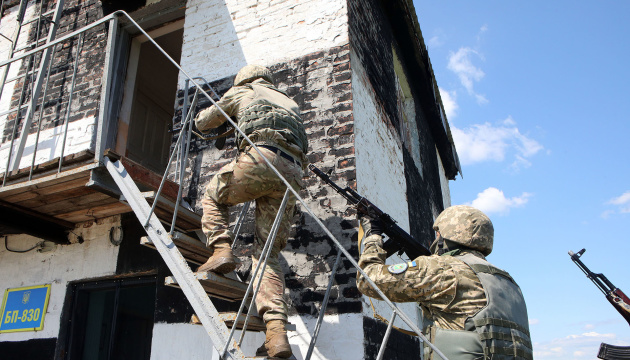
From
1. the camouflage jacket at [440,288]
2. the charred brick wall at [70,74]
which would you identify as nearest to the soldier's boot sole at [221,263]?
the camouflage jacket at [440,288]

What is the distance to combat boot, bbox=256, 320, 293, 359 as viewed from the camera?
261cm

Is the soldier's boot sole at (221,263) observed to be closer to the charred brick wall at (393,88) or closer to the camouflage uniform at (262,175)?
the camouflage uniform at (262,175)

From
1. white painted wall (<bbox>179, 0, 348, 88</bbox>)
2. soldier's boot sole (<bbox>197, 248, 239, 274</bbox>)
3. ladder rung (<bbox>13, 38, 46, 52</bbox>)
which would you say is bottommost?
soldier's boot sole (<bbox>197, 248, 239, 274</bbox>)

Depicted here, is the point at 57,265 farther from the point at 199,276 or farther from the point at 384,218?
the point at 384,218

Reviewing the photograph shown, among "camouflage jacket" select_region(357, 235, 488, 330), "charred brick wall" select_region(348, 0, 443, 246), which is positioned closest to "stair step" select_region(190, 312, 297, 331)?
"camouflage jacket" select_region(357, 235, 488, 330)

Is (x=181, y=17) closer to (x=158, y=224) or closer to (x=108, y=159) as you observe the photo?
(x=108, y=159)

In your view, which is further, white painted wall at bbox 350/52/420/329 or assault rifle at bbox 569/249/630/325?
assault rifle at bbox 569/249/630/325

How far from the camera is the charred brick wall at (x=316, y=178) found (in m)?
3.69

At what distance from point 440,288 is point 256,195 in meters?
1.31

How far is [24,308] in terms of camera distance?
492 centimetres

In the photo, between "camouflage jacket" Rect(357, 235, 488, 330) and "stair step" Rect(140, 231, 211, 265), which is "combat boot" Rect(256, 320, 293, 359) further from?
"stair step" Rect(140, 231, 211, 265)

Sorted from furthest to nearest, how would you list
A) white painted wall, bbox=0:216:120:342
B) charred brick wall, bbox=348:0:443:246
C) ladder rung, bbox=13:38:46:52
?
ladder rung, bbox=13:38:46:52 → charred brick wall, bbox=348:0:443:246 → white painted wall, bbox=0:216:120:342

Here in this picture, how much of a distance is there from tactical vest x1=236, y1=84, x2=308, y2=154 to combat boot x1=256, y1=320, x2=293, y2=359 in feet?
4.08

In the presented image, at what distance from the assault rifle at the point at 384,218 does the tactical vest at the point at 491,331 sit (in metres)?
0.98
